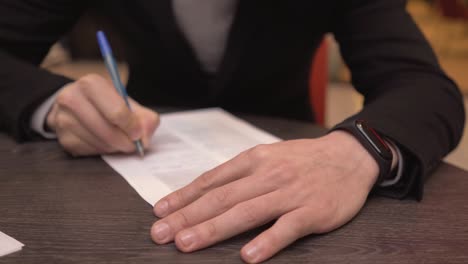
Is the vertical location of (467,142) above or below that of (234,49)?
below

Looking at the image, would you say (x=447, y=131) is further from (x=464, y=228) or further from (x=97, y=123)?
(x=97, y=123)

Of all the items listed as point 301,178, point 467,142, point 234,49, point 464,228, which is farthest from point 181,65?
point 467,142

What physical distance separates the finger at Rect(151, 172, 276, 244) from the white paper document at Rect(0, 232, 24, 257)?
13cm

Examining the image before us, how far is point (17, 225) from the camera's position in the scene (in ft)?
1.71

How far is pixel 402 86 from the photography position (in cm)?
81

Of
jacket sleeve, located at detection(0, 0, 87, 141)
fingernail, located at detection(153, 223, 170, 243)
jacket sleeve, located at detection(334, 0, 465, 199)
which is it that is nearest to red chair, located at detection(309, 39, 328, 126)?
jacket sleeve, located at detection(334, 0, 465, 199)

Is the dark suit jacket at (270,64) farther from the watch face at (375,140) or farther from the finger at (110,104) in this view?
the finger at (110,104)

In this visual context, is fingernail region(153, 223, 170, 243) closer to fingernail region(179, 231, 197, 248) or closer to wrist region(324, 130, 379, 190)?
fingernail region(179, 231, 197, 248)

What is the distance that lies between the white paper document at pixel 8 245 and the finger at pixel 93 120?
24 cm

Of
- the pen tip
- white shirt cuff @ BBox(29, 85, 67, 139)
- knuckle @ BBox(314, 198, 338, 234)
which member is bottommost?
the pen tip

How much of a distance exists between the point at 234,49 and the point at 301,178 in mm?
524

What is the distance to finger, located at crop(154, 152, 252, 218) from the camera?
541 mm

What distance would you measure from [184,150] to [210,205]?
0.84 feet

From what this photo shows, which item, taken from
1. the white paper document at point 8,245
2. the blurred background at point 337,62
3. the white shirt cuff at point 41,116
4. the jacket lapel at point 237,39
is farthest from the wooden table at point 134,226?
the blurred background at point 337,62
